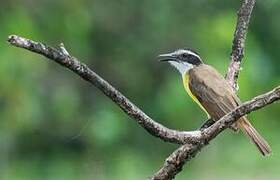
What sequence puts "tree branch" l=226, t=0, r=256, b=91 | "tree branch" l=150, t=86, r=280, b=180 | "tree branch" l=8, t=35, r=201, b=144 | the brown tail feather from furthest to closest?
the brown tail feather, "tree branch" l=226, t=0, r=256, b=91, "tree branch" l=150, t=86, r=280, b=180, "tree branch" l=8, t=35, r=201, b=144

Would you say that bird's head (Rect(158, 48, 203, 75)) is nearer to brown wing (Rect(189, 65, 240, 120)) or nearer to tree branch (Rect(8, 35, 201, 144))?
brown wing (Rect(189, 65, 240, 120))

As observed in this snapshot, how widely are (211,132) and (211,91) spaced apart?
6.88ft

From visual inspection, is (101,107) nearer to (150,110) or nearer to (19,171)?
(150,110)

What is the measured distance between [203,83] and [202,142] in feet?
7.06

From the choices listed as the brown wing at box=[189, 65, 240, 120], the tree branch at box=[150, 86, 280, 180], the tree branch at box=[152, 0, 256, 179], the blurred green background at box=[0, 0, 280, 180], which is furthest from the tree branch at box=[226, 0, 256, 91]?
the blurred green background at box=[0, 0, 280, 180]

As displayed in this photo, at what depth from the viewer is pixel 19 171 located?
9438mm

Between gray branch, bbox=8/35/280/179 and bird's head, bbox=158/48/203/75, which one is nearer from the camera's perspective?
gray branch, bbox=8/35/280/179

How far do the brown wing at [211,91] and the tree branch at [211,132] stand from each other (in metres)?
1.43

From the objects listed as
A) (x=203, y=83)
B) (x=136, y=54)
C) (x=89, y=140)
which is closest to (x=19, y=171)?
(x=89, y=140)

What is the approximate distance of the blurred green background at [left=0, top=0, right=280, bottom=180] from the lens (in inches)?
370

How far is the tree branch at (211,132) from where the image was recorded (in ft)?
10.3

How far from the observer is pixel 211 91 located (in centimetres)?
537

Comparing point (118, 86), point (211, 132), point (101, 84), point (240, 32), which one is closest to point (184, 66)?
point (240, 32)

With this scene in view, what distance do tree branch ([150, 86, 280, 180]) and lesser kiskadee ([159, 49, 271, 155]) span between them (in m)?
1.44
